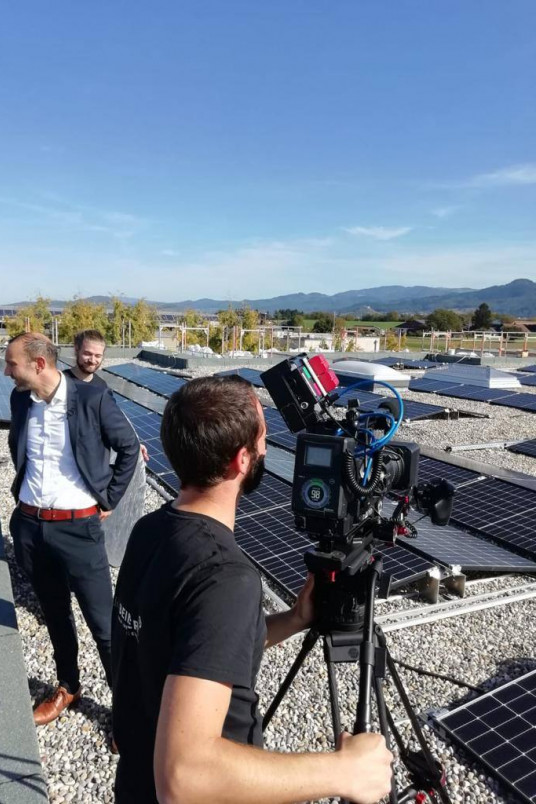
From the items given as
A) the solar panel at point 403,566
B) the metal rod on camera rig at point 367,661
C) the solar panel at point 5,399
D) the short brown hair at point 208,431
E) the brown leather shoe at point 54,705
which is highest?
the short brown hair at point 208,431

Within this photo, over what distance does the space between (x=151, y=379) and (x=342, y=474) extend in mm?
18612

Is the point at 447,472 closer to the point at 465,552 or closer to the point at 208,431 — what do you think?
the point at 465,552

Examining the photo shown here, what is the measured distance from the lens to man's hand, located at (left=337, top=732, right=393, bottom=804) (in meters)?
1.41

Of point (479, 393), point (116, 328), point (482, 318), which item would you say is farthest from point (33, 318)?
point (482, 318)

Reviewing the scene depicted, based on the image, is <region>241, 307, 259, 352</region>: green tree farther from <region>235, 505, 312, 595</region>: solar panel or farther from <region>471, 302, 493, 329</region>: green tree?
<region>471, 302, 493, 329</region>: green tree

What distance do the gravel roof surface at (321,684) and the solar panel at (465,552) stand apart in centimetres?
20

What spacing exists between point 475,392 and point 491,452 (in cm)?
733

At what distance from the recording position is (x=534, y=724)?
365 centimetres

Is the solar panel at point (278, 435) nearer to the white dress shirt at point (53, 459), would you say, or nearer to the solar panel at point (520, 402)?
the white dress shirt at point (53, 459)

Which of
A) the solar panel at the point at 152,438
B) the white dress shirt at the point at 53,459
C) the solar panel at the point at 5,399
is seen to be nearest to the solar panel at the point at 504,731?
the white dress shirt at the point at 53,459

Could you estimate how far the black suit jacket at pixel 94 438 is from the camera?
3.75 metres

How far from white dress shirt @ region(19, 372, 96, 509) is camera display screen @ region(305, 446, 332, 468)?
2161 millimetres

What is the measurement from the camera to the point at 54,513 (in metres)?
3.63

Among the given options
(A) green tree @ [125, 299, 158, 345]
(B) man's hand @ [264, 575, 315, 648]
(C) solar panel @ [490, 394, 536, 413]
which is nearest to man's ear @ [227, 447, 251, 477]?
(B) man's hand @ [264, 575, 315, 648]
